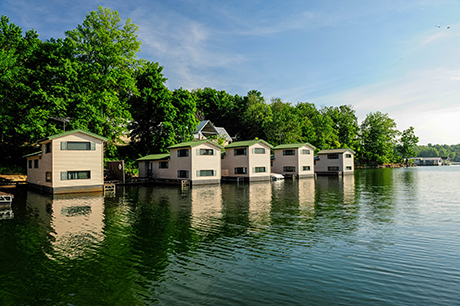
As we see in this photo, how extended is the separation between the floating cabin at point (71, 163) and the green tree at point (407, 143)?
138m

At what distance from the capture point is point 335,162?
77562mm

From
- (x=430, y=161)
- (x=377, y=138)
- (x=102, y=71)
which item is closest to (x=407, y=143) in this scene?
(x=377, y=138)

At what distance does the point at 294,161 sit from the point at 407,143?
97597 mm

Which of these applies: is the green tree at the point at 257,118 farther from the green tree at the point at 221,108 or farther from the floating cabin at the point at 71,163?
the floating cabin at the point at 71,163

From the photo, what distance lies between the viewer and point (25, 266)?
1198cm

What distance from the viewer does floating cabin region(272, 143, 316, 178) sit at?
66.6 metres

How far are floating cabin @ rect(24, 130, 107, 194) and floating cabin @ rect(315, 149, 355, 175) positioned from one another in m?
57.6

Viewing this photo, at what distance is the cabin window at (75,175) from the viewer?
36781 mm

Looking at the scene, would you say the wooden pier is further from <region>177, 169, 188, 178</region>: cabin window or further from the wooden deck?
<region>177, 169, 188, 178</region>: cabin window

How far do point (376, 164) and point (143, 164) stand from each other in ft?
345

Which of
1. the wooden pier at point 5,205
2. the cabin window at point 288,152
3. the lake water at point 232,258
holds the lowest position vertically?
the lake water at point 232,258

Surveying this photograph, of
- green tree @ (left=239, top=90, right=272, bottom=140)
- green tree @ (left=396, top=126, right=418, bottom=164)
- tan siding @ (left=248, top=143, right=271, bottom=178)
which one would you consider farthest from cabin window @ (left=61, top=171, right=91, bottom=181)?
green tree @ (left=396, top=126, right=418, bottom=164)

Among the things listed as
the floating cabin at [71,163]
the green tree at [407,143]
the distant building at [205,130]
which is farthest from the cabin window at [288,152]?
the green tree at [407,143]

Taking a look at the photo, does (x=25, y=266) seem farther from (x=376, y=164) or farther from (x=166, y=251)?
(x=376, y=164)
